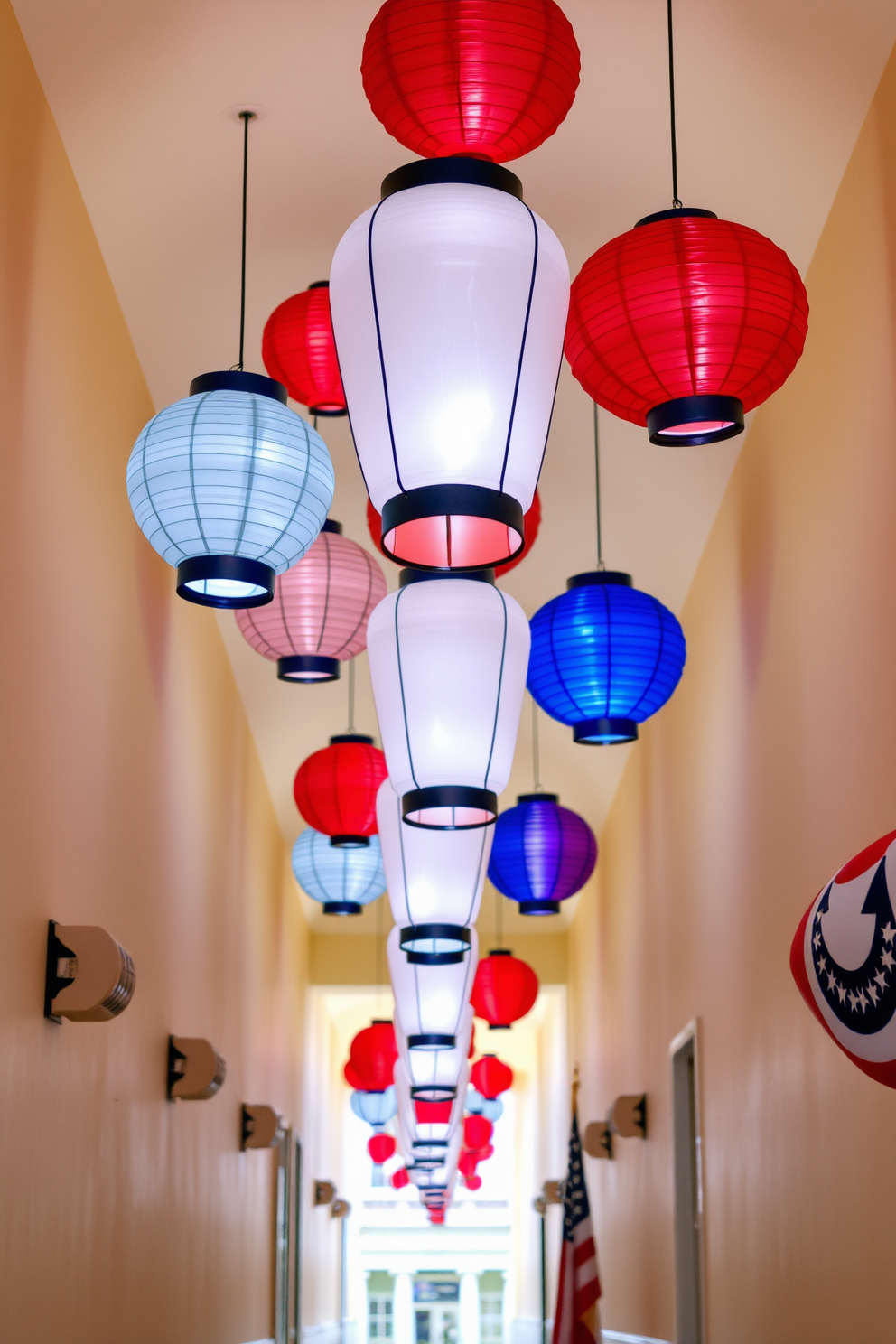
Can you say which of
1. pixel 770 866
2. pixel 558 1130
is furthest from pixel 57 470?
pixel 558 1130

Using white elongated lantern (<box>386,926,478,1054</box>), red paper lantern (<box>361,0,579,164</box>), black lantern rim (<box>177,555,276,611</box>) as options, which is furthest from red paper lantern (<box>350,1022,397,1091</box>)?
red paper lantern (<box>361,0,579,164</box>)

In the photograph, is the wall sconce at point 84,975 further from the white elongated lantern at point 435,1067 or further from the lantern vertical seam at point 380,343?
the white elongated lantern at point 435,1067

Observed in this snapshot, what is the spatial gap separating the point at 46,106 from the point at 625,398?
4.75ft

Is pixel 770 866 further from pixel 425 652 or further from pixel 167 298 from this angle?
pixel 167 298

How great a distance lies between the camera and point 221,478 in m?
2.49

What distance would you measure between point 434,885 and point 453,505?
1752 mm

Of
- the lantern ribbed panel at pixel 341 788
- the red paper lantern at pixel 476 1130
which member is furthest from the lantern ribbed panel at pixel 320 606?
the red paper lantern at pixel 476 1130

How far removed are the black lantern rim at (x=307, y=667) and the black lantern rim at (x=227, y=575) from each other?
0.78 metres

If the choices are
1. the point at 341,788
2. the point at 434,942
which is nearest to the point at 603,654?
the point at 434,942

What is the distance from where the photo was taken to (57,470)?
2969mm

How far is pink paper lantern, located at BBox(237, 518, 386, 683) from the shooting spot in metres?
3.42

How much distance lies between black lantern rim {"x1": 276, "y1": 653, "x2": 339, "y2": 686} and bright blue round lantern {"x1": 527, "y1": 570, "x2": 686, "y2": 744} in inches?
19.9

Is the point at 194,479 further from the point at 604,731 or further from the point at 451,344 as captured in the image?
the point at 604,731

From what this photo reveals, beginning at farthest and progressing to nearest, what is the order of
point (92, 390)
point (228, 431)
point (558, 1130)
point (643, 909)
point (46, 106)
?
point (558, 1130) < point (643, 909) < point (92, 390) < point (46, 106) < point (228, 431)
